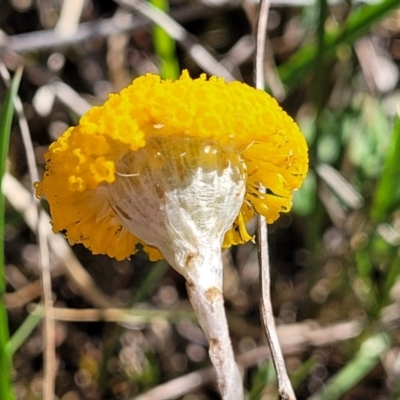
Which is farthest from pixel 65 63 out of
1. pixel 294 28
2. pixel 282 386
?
pixel 282 386

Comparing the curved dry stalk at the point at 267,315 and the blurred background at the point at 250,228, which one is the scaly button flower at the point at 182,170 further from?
the blurred background at the point at 250,228

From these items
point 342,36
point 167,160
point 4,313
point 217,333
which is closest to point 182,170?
point 167,160

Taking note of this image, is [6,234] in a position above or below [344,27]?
below

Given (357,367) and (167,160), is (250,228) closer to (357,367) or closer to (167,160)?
(357,367)

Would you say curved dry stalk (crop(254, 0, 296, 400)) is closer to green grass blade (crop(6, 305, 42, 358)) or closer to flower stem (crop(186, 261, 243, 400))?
flower stem (crop(186, 261, 243, 400))

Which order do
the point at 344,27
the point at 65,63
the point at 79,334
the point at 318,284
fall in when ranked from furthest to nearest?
the point at 65,63 < the point at 79,334 < the point at 318,284 < the point at 344,27

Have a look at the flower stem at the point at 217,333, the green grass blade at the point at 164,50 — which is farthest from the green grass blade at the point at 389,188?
the flower stem at the point at 217,333

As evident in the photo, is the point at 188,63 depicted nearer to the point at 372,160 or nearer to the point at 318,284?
the point at 372,160
